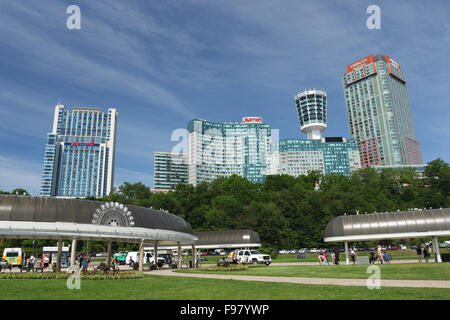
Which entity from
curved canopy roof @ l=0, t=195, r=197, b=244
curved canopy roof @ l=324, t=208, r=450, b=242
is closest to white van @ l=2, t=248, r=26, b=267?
curved canopy roof @ l=0, t=195, r=197, b=244

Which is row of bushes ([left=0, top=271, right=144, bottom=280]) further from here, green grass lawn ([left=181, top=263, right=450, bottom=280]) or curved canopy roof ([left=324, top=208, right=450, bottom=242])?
curved canopy roof ([left=324, top=208, right=450, bottom=242])

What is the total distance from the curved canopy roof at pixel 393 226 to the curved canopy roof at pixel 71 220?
903 inches

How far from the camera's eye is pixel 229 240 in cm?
5800

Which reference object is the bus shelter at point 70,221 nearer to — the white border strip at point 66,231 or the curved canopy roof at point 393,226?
the white border strip at point 66,231

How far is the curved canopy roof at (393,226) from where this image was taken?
128 ft

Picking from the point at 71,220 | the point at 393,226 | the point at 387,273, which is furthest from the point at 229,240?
the point at 387,273

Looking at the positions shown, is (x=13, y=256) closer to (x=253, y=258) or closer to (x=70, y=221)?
(x=70, y=221)

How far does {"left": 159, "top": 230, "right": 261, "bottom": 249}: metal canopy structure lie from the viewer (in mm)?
57188

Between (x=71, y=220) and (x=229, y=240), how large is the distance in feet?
110

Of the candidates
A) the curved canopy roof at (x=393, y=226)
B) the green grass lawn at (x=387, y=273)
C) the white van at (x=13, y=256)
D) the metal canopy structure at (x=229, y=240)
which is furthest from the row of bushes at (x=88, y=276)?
the white van at (x=13, y=256)

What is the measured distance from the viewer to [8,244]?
84875 millimetres
